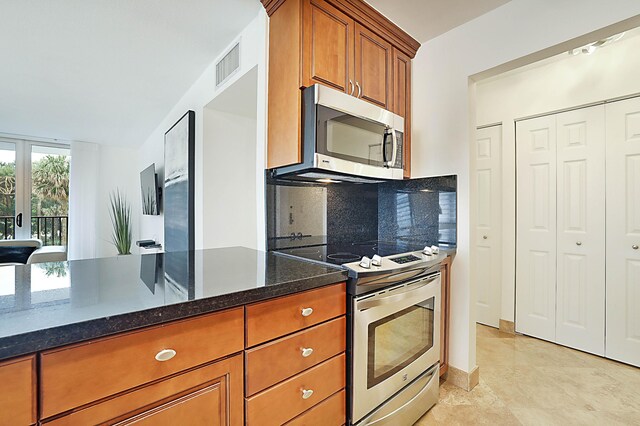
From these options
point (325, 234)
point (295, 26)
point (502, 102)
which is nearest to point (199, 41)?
point (295, 26)

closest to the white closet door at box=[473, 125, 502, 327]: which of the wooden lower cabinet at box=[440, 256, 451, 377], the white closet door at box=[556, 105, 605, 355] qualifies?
the white closet door at box=[556, 105, 605, 355]

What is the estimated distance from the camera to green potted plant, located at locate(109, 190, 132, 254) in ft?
15.3

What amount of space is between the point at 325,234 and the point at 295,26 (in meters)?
1.27

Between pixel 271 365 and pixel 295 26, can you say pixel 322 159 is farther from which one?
pixel 271 365

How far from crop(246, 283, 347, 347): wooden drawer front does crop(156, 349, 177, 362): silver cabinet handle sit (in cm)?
23

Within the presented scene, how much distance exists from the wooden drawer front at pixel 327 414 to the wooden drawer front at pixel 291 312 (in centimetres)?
34

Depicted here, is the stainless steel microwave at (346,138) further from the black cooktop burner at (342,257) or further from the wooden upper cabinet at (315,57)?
the black cooktop burner at (342,257)

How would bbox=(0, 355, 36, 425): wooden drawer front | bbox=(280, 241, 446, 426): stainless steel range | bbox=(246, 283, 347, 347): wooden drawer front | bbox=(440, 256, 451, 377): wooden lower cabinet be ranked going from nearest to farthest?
bbox=(0, 355, 36, 425): wooden drawer front, bbox=(246, 283, 347, 347): wooden drawer front, bbox=(280, 241, 446, 426): stainless steel range, bbox=(440, 256, 451, 377): wooden lower cabinet

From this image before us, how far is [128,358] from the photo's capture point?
0.73m

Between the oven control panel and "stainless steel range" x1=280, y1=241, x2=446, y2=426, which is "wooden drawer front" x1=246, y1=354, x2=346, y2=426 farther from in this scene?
the oven control panel

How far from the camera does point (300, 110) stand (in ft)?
4.95

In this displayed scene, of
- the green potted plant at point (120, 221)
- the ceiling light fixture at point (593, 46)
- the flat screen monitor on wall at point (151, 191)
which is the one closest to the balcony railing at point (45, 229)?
the green potted plant at point (120, 221)

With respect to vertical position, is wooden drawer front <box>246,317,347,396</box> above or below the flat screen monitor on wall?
below

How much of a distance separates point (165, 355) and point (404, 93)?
6.87 feet
